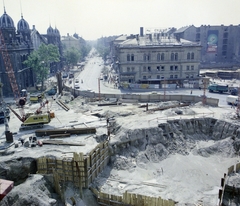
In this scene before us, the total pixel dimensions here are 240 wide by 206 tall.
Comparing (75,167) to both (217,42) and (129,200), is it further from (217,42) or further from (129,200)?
(217,42)

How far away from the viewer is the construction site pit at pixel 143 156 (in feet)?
78.6

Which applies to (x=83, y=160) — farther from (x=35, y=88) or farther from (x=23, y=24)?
(x=23, y=24)

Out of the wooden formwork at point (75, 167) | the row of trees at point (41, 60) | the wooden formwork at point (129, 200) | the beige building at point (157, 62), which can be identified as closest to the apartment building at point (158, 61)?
the beige building at point (157, 62)

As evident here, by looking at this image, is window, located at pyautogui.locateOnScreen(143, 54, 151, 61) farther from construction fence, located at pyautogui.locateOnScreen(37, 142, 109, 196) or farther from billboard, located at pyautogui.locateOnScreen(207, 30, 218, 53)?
billboard, located at pyautogui.locateOnScreen(207, 30, 218, 53)

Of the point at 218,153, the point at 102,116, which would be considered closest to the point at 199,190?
the point at 218,153

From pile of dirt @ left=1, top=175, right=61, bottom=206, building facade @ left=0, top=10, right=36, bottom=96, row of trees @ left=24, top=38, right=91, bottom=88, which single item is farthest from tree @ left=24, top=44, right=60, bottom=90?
pile of dirt @ left=1, top=175, right=61, bottom=206

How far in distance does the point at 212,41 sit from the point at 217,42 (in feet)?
8.55

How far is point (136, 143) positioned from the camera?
3269cm

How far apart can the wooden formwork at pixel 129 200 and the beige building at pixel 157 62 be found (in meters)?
48.8

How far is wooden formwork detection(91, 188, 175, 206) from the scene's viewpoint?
20719 millimetres

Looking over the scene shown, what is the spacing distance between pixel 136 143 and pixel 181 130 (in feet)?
25.7

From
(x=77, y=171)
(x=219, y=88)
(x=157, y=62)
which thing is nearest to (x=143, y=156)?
(x=77, y=171)

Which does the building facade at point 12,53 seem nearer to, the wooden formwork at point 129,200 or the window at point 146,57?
the window at point 146,57

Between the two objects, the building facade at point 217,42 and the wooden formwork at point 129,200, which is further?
the building facade at point 217,42
